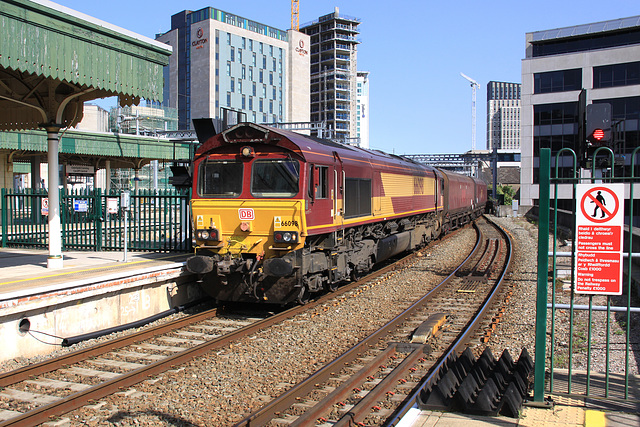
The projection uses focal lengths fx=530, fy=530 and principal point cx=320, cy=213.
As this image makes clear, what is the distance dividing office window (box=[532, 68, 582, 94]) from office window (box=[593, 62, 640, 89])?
59.6 inches

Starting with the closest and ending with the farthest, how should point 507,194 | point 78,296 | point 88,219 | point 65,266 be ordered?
point 78,296, point 65,266, point 88,219, point 507,194

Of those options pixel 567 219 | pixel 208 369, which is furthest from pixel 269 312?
pixel 567 219

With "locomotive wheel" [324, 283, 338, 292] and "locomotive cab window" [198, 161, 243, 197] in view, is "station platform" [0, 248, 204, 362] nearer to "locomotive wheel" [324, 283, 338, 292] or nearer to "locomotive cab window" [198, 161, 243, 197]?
"locomotive cab window" [198, 161, 243, 197]

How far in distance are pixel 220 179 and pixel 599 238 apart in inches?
276

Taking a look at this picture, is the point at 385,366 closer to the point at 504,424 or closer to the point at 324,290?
the point at 504,424

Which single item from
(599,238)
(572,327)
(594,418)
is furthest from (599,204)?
(594,418)

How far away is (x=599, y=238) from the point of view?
493 centimetres

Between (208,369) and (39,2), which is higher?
(39,2)

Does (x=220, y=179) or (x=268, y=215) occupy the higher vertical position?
(x=220, y=179)

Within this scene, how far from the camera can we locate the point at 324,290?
11914 mm

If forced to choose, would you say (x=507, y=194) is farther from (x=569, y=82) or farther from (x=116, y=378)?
(x=116, y=378)

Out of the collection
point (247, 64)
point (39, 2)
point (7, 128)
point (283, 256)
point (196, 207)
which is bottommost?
point (283, 256)

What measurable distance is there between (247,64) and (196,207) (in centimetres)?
8017

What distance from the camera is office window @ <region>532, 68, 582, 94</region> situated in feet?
166
